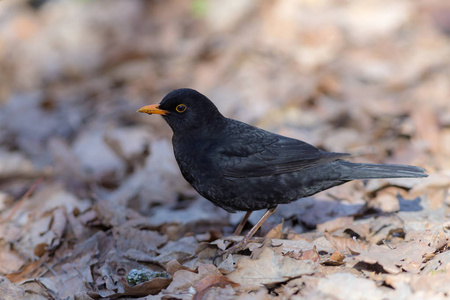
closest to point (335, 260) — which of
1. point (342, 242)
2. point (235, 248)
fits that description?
point (342, 242)

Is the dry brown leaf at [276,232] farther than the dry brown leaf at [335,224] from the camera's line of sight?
No

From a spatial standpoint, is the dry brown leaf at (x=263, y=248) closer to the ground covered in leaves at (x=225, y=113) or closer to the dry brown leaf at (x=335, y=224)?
the ground covered in leaves at (x=225, y=113)

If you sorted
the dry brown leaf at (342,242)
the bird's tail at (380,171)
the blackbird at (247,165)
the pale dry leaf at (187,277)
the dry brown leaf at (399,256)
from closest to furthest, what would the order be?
the dry brown leaf at (399,256), the pale dry leaf at (187,277), the dry brown leaf at (342,242), the bird's tail at (380,171), the blackbird at (247,165)

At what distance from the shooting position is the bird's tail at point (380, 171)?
4.14m

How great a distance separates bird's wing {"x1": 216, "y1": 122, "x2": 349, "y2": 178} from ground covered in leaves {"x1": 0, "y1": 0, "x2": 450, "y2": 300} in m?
0.59

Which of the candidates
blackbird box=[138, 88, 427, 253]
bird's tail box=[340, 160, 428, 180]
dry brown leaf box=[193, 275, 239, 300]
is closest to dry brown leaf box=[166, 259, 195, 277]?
dry brown leaf box=[193, 275, 239, 300]

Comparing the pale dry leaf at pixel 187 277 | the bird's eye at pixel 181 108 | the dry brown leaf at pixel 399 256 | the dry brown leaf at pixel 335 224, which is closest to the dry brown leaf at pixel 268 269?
the pale dry leaf at pixel 187 277

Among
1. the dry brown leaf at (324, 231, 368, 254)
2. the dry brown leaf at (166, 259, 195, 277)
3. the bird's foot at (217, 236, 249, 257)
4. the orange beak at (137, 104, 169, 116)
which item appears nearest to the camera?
the dry brown leaf at (166, 259, 195, 277)

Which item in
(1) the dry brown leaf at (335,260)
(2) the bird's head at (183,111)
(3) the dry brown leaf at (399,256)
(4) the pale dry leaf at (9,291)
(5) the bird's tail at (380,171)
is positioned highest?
(2) the bird's head at (183,111)

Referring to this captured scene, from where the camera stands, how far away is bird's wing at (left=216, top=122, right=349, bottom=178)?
14.2 feet

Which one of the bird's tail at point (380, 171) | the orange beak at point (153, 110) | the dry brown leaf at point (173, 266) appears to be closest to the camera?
the dry brown leaf at point (173, 266)

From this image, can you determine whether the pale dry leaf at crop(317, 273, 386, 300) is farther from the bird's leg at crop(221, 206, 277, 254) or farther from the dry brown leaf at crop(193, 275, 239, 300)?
the bird's leg at crop(221, 206, 277, 254)

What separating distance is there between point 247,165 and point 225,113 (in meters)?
2.90

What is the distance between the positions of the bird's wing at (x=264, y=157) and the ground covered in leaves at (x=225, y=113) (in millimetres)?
586
